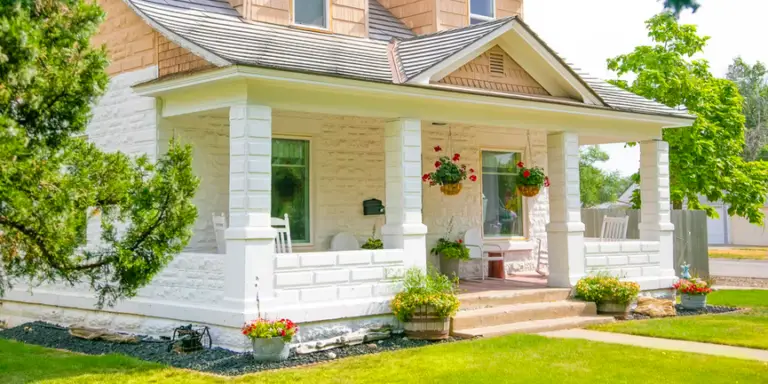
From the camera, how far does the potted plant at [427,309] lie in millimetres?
10492

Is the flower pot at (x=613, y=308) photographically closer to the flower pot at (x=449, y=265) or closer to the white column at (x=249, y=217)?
the flower pot at (x=449, y=265)

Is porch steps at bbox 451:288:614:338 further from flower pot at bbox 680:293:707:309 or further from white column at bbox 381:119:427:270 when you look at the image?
flower pot at bbox 680:293:707:309

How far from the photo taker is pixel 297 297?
32.9 feet

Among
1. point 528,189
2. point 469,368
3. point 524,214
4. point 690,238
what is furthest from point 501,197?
point 469,368

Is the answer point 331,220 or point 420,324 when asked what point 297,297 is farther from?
point 331,220

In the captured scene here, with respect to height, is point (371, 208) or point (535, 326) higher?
point (371, 208)

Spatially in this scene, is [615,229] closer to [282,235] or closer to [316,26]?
[316,26]

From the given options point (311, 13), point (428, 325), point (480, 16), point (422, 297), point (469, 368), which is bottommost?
point (469, 368)

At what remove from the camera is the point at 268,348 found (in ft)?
30.2

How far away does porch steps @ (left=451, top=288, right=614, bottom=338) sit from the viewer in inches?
434

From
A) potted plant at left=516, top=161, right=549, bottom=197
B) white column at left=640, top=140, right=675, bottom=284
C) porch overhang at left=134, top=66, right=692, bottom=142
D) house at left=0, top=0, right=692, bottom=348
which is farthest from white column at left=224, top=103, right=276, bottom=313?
white column at left=640, top=140, right=675, bottom=284

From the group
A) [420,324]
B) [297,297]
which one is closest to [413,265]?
[420,324]

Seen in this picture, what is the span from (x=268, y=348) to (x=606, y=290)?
18.8 ft

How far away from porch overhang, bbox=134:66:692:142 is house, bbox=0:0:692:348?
0.08 feet
